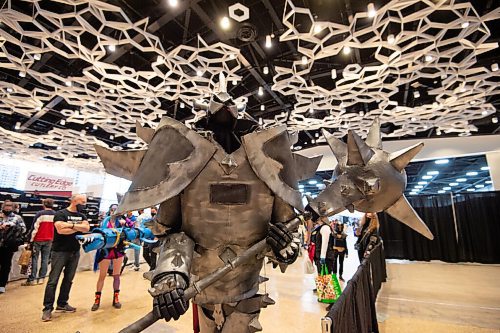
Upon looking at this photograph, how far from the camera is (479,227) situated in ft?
28.9

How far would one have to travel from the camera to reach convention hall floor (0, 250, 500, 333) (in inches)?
133

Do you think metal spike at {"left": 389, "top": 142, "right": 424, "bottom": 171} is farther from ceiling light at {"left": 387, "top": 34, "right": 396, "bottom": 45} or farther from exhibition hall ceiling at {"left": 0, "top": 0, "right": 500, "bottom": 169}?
ceiling light at {"left": 387, "top": 34, "right": 396, "bottom": 45}

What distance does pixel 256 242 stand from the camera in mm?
1460

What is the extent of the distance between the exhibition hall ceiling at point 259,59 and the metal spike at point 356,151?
6.62 ft

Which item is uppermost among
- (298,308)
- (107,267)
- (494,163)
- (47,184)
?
(494,163)

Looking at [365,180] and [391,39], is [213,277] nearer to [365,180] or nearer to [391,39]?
[365,180]

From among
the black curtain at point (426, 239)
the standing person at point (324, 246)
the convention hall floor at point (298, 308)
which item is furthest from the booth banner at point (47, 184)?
the black curtain at point (426, 239)

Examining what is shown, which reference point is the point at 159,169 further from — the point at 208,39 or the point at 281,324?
the point at 208,39

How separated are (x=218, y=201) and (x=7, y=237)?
524 centimetres

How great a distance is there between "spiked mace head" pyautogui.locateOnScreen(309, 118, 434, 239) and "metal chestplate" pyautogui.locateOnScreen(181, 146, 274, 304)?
0.37 meters

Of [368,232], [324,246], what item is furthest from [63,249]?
[368,232]

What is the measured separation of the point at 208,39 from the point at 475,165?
12.8m

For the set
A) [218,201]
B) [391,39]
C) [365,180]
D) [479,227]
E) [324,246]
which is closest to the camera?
[218,201]

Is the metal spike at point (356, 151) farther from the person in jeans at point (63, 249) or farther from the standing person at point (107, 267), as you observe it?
the standing person at point (107, 267)
